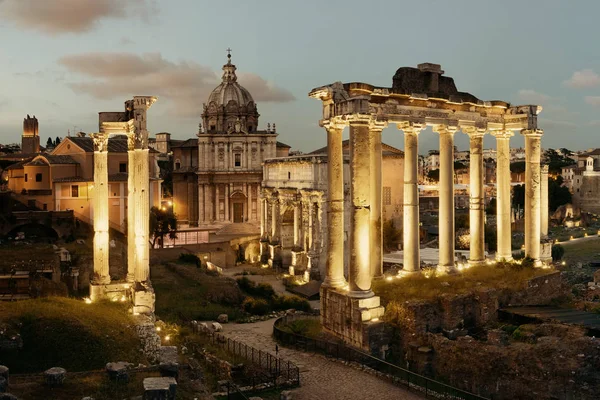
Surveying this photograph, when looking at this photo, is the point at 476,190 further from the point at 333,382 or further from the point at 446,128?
the point at 333,382

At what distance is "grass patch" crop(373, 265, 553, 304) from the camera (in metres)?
19.9

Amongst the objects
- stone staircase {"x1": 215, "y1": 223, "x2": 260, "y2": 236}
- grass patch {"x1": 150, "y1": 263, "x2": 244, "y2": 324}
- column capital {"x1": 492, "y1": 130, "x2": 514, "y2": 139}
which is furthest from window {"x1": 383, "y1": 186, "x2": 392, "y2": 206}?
column capital {"x1": 492, "y1": 130, "x2": 514, "y2": 139}

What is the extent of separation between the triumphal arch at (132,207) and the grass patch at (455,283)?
25.2 feet

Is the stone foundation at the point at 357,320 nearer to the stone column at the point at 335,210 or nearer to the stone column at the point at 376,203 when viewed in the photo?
the stone column at the point at 335,210

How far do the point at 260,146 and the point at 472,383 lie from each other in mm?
42969

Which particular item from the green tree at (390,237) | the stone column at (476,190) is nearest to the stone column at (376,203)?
the stone column at (476,190)

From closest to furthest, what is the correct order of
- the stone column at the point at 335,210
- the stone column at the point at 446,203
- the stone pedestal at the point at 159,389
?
the stone pedestal at the point at 159,389 < the stone column at the point at 335,210 < the stone column at the point at 446,203

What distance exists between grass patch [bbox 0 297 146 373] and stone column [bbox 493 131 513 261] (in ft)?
48.9

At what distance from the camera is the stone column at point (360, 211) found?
18281 mm

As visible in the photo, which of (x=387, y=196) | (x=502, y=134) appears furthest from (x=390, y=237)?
(x=502, y=134)

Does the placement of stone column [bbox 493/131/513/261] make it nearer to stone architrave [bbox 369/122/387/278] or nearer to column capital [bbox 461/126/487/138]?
column capital [bbox 461/126/487/138]

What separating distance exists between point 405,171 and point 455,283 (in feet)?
14.0

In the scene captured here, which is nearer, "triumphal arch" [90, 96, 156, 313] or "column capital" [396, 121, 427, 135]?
"triumphal arch" [90, 96, 156, 313]

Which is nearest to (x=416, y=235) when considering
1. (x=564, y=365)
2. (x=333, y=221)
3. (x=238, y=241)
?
(x=333, y=221)
